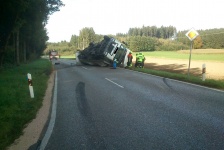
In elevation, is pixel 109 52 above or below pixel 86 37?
below

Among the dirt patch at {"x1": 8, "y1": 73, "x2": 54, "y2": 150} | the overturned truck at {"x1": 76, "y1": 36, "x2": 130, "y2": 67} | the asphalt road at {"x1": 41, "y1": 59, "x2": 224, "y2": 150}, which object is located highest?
the overturned truck at {"x1": 76, "y1": 36, "x2": 130, "y2": 67}

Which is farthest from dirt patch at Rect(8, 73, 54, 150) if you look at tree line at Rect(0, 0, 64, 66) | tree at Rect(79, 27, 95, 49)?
tree at Rect(79, 27, 95, 49)

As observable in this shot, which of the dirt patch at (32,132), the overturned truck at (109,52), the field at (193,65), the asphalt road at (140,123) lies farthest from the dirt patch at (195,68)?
the dirt patch at (32,132)

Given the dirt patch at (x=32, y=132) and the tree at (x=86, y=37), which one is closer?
the dirt patch at (x=32, y=132)

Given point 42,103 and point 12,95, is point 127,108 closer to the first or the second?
point 42,103

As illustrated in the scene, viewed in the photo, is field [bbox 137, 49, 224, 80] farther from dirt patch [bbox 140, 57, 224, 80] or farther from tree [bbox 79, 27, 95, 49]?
tree [bbox 79, 27, 95, 49]

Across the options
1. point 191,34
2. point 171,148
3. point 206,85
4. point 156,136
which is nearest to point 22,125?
point 156,136

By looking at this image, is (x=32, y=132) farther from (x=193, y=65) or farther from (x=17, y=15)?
(x=193, y=65)

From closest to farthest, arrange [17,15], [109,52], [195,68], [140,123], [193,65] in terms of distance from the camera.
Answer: [140,123]
[17,15]
[109,52]
[195,68]
[193,65]

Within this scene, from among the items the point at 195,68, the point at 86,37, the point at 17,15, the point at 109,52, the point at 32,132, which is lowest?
the point at 195,68

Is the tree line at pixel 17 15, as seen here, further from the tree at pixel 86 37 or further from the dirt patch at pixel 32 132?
the tree at pixel 86 37

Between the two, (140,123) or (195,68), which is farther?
(195,68)

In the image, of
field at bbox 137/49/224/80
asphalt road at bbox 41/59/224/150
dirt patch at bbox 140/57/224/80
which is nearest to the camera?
asphalt road at bbox 41/59/224/150

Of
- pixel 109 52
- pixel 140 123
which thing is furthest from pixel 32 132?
pixel 109 52
